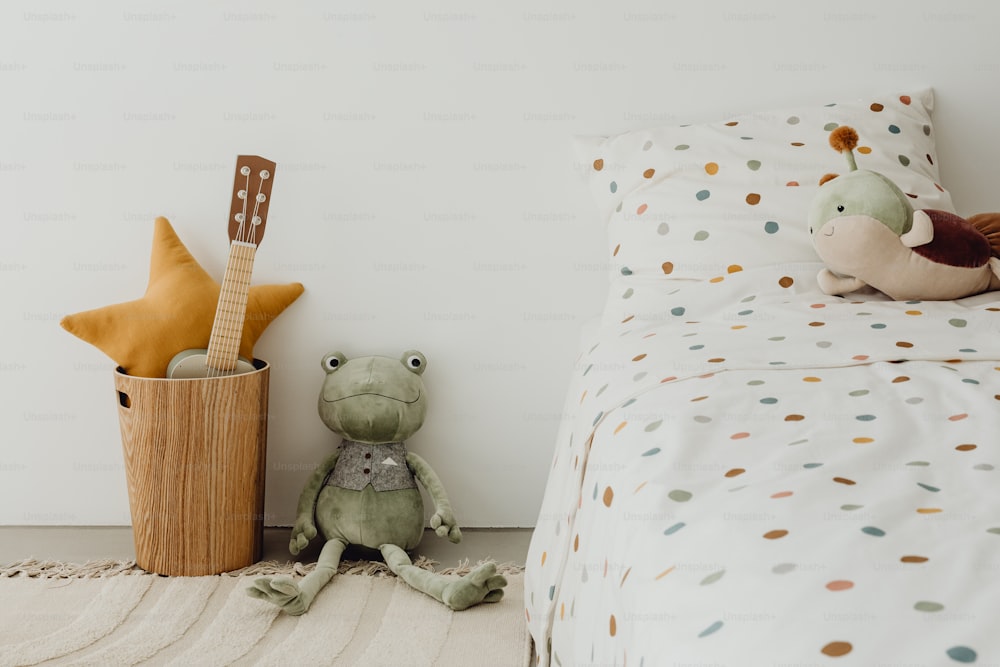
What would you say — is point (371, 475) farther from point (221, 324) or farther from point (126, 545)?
point (126, 545)

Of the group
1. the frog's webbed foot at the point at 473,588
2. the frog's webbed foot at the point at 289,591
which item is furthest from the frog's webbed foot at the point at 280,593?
the frog's webbed foot at the point at 473,588

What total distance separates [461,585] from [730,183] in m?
0.98

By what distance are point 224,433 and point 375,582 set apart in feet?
1.45

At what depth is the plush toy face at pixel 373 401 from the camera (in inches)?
76.6

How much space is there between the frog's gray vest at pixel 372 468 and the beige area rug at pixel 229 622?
0.19 metres

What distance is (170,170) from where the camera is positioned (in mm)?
2062

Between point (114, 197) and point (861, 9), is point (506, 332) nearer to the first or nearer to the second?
point (114, 197)

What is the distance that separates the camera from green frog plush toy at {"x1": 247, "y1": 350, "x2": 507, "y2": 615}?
75.3 inches

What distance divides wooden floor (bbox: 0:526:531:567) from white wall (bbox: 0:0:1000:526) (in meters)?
0.06

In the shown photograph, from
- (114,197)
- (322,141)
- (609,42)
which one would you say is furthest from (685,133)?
(114,197)

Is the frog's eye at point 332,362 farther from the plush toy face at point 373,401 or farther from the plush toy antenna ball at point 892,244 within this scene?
the plush toy antenna ball at point 892,244

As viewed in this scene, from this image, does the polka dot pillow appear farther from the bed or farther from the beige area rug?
the beige area rug

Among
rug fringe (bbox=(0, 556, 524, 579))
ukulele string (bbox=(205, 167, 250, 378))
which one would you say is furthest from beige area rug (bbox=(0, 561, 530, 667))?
ukulele string (bbox=(205, 167, 250, 378))

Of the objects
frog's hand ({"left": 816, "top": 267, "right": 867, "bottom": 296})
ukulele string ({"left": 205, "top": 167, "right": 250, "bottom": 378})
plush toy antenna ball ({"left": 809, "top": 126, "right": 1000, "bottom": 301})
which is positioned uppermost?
plush toy antenna ball ({"left": 809, "top": 126, "right": 1000, "bottom": 301})
